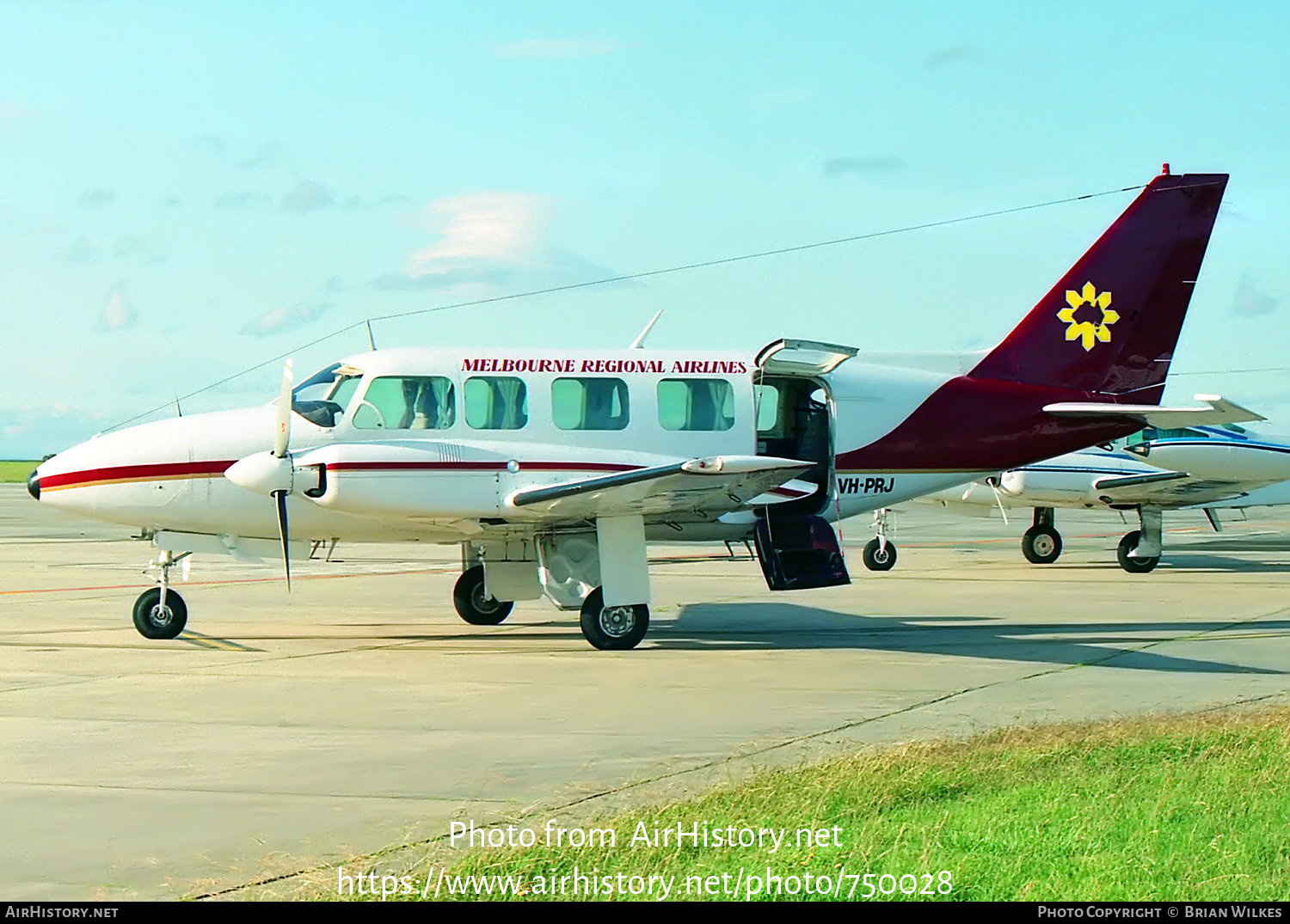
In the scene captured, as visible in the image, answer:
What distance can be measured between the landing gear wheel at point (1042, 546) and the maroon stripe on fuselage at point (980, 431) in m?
10.8

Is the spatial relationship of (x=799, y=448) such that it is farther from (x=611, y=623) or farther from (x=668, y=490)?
(x=611, y=623)

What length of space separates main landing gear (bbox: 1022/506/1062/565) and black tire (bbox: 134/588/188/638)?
17.3 meters

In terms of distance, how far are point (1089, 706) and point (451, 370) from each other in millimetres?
7097

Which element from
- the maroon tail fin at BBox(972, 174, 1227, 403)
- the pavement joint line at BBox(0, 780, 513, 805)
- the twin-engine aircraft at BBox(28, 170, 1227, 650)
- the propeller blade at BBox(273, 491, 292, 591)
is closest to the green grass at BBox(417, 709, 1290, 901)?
the pavement joint line at BBox(0, 780, 513, 805)

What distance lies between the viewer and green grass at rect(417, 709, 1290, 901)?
557 cm

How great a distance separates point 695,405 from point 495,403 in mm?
2163

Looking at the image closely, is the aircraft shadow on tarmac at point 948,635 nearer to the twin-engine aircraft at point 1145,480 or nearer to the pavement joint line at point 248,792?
the pavement joint line at point 248,792

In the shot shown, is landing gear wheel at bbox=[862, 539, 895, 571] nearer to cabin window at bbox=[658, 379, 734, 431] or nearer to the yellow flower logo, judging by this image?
the yellow flower logo

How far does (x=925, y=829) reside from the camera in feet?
20.8

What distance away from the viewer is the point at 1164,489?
25203 mm

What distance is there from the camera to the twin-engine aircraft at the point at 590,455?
13.5 meters

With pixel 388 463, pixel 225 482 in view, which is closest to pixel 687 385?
pixel 388 463

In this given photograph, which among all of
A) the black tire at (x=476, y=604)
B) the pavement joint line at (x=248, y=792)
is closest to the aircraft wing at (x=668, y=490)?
the black tire at (x=476, y=604)

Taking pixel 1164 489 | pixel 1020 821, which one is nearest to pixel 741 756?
pixel 1020 821
